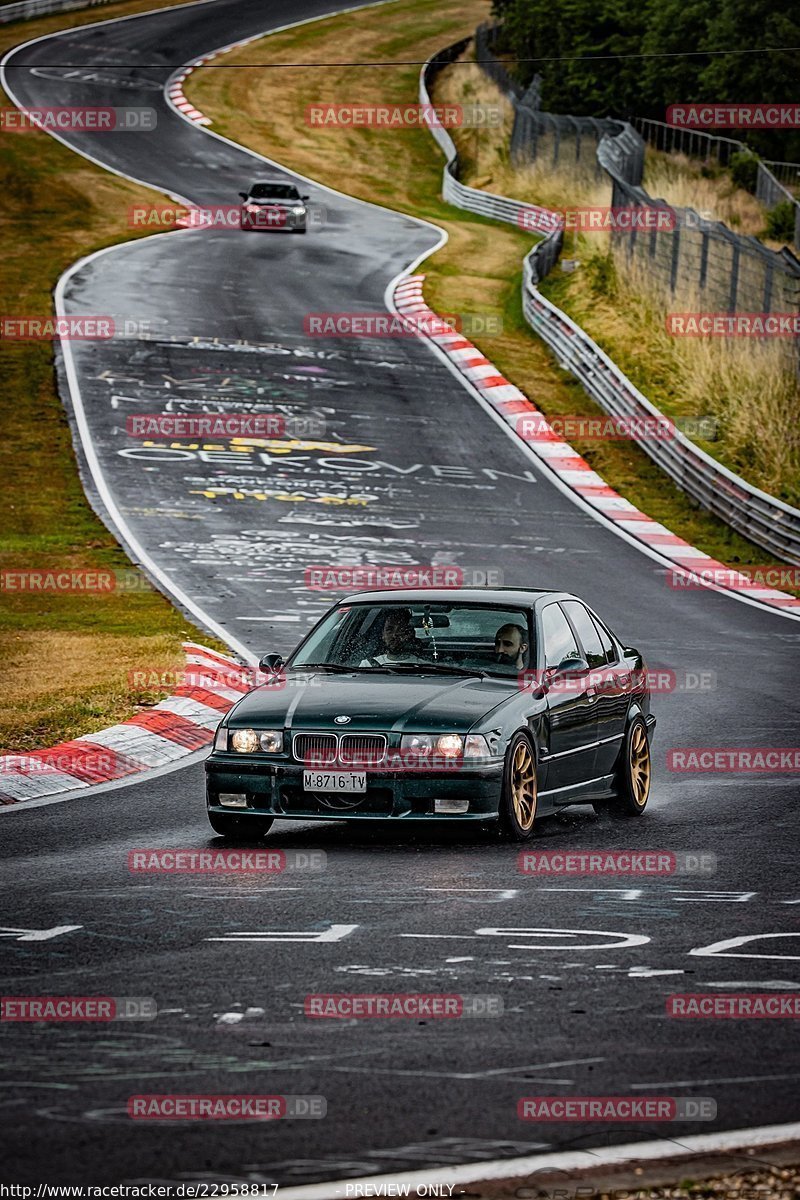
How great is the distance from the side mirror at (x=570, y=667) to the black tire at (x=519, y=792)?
1.96ft

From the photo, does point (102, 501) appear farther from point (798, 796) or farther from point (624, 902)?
point (624, 902)

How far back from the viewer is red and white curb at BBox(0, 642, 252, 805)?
1202 centimetres

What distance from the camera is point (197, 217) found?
52.2 m

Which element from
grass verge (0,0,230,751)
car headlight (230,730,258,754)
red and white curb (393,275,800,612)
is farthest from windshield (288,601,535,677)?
red and white curb (393,275,800,612)

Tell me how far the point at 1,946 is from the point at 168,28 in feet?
272

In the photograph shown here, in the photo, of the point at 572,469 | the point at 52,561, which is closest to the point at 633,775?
the point at 52,561

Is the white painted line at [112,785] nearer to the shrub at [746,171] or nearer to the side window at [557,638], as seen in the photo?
the side window at [557,638]

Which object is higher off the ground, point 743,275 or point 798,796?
point 743,275


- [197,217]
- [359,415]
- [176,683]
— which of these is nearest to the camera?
[176,683]

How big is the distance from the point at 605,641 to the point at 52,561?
37.2ft

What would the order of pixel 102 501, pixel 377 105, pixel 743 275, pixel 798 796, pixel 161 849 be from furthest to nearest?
pixel 377 105, pixel 743 275, pixel 102 501, pixel 798 796, pixel 161 849

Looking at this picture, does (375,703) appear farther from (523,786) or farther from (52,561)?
(52,561)

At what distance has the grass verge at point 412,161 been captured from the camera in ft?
96.2

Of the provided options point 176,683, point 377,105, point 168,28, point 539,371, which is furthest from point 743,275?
point 168,28
